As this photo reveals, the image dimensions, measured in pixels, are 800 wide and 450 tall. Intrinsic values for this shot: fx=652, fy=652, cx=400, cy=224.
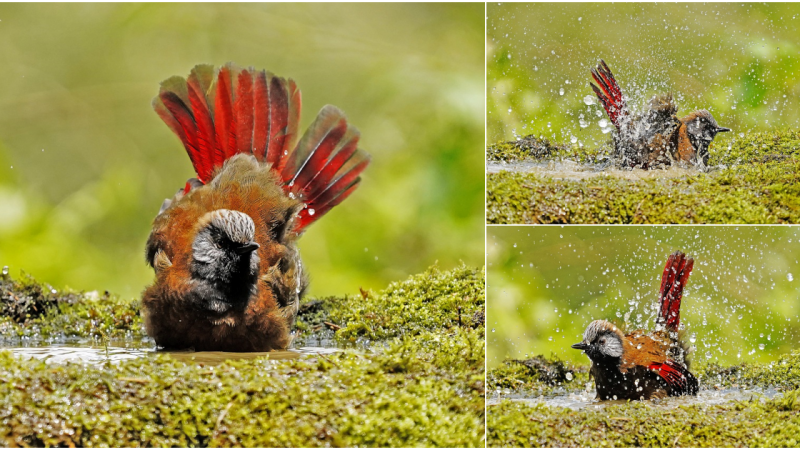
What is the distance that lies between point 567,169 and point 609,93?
1.44 ft

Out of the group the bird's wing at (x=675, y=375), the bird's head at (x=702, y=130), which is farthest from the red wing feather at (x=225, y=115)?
the bird's wing at (x=675, y=375)

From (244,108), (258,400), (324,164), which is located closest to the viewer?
(258,400)

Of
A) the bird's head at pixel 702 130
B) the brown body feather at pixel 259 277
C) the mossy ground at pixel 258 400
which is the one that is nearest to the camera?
the mossy ground at pixel 258 400

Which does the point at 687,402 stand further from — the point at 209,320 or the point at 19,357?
the point at 19,357

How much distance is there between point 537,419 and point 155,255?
228cm

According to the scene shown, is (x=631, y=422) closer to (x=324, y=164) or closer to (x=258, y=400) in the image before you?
(x=258, y=400)

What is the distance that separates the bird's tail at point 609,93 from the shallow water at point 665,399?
138 cm

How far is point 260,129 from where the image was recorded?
392 centimetres

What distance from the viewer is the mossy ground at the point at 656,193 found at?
3.05m

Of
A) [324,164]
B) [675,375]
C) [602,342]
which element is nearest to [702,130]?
[602,342]

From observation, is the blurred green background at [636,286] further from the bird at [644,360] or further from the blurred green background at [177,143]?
the blurred green background at [177,143]

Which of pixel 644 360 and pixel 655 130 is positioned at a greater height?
pixel 655 130

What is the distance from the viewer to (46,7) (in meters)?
5.55

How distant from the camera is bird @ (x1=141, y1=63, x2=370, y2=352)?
3410 mm
